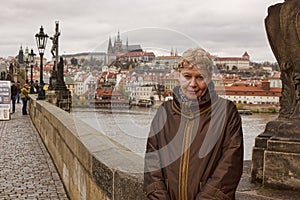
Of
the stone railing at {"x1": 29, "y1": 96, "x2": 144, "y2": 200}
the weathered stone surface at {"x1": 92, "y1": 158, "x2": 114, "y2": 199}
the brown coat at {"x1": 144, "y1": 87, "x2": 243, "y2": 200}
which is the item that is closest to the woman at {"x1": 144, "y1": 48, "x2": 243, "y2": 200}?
the brown coat at {"x1": 144, "y1": 87, "x2": 243, "y2": 200}

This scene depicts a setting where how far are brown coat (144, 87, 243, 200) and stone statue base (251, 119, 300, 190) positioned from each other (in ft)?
2.63

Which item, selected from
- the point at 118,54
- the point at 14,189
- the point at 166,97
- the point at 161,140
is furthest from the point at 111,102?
the point at 14,189

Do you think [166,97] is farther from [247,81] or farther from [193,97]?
[247,81]

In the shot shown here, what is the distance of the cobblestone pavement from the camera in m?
6.56

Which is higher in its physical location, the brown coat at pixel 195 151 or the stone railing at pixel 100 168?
the brown coat at pixel 195 151

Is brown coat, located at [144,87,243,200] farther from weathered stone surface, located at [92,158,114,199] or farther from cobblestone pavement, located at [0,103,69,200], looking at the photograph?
cobblestone pavement, located at [0,103,69,200]

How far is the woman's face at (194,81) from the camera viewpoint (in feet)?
7.68

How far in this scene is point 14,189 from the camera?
678 cm

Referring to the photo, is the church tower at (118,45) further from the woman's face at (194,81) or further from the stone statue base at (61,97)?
the stone statue base at (61,97)

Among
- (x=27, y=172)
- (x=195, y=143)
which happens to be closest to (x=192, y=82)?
(x=195, y=143)

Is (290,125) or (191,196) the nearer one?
(191,196)

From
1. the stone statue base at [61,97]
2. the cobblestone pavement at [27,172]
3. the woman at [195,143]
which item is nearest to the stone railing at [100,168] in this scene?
the woman at [195,143]

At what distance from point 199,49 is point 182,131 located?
0.40 m

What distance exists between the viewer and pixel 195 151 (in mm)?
2277
